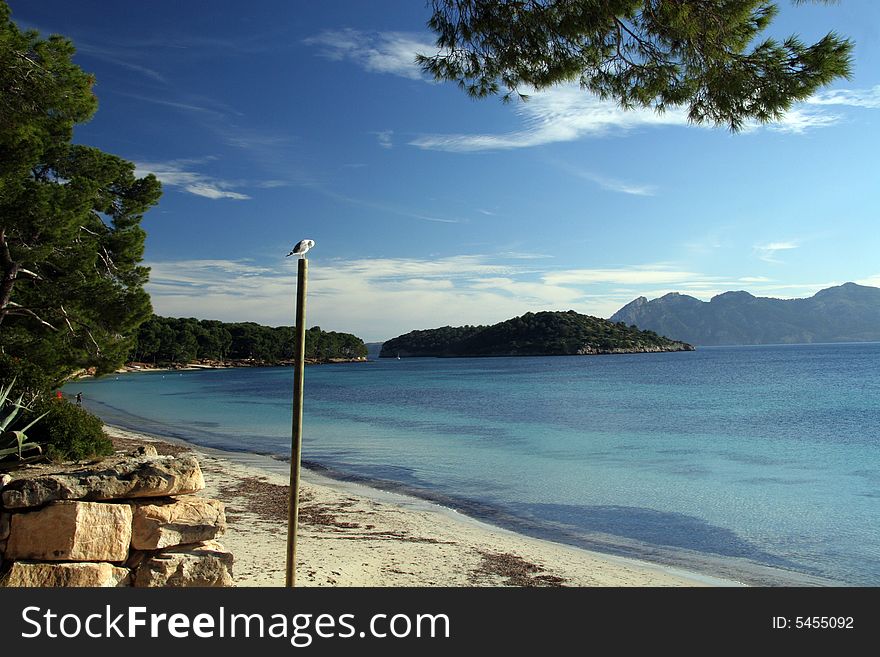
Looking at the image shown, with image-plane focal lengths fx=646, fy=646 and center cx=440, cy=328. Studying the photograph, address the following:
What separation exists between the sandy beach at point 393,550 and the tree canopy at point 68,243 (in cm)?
565

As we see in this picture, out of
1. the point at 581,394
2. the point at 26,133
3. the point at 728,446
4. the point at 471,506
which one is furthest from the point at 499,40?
the point at 581,394

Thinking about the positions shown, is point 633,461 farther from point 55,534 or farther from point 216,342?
point 216,342

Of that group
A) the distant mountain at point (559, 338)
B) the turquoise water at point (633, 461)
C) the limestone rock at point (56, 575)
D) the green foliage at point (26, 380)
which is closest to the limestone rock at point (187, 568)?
the limestone rock at point (56, 575)

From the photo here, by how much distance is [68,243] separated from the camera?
47.0ft

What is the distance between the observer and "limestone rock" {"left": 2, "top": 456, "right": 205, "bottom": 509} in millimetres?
4906

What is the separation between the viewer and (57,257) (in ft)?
48.3

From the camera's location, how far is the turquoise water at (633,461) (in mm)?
10703

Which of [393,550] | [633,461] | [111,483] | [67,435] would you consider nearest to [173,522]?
[111,483]

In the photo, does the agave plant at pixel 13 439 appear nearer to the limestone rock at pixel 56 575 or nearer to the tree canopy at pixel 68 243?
the limestone rock at pixel 56 575

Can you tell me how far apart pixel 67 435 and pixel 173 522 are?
2.44m

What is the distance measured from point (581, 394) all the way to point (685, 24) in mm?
40812

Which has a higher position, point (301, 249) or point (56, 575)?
point (301, 249)

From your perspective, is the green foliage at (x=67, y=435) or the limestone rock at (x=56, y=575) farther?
the green foliage at (x=67, y=435)

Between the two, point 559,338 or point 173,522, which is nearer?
point 173,522
